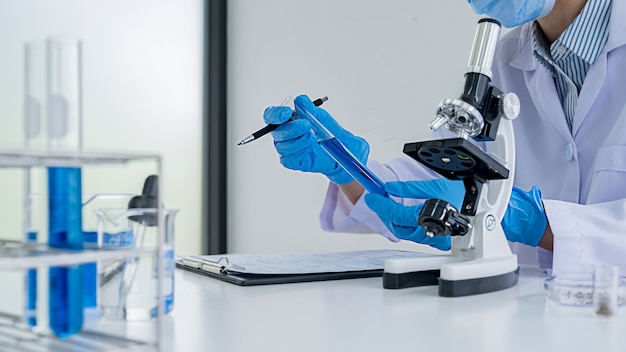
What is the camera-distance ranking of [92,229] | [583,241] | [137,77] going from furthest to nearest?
[137,77] < [583,241] < [92,229]

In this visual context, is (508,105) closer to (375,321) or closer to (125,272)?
(375,321)

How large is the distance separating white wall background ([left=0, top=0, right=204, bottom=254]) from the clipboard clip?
51.3 inches

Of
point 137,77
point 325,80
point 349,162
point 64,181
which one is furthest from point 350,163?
point 137,77

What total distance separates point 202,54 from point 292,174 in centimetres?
87

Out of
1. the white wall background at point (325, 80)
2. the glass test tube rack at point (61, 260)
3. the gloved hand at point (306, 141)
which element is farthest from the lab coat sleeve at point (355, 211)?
the glass test tube rack at point (61, 260)

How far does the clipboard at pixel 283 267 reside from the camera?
44.3 inches

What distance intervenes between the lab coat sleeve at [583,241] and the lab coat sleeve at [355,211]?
434 mm

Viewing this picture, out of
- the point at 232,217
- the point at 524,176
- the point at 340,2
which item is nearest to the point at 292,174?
the point at 232,217

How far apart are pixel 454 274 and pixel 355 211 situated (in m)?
0.61

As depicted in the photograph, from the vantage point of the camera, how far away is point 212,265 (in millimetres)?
1222

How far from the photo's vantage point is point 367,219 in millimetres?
1571

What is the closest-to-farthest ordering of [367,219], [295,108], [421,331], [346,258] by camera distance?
1. [421,331]
2. [295,108]
3. [346,258]
4. [367,219]

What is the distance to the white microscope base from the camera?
3.21ft

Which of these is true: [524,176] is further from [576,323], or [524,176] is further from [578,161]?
[576,323]
